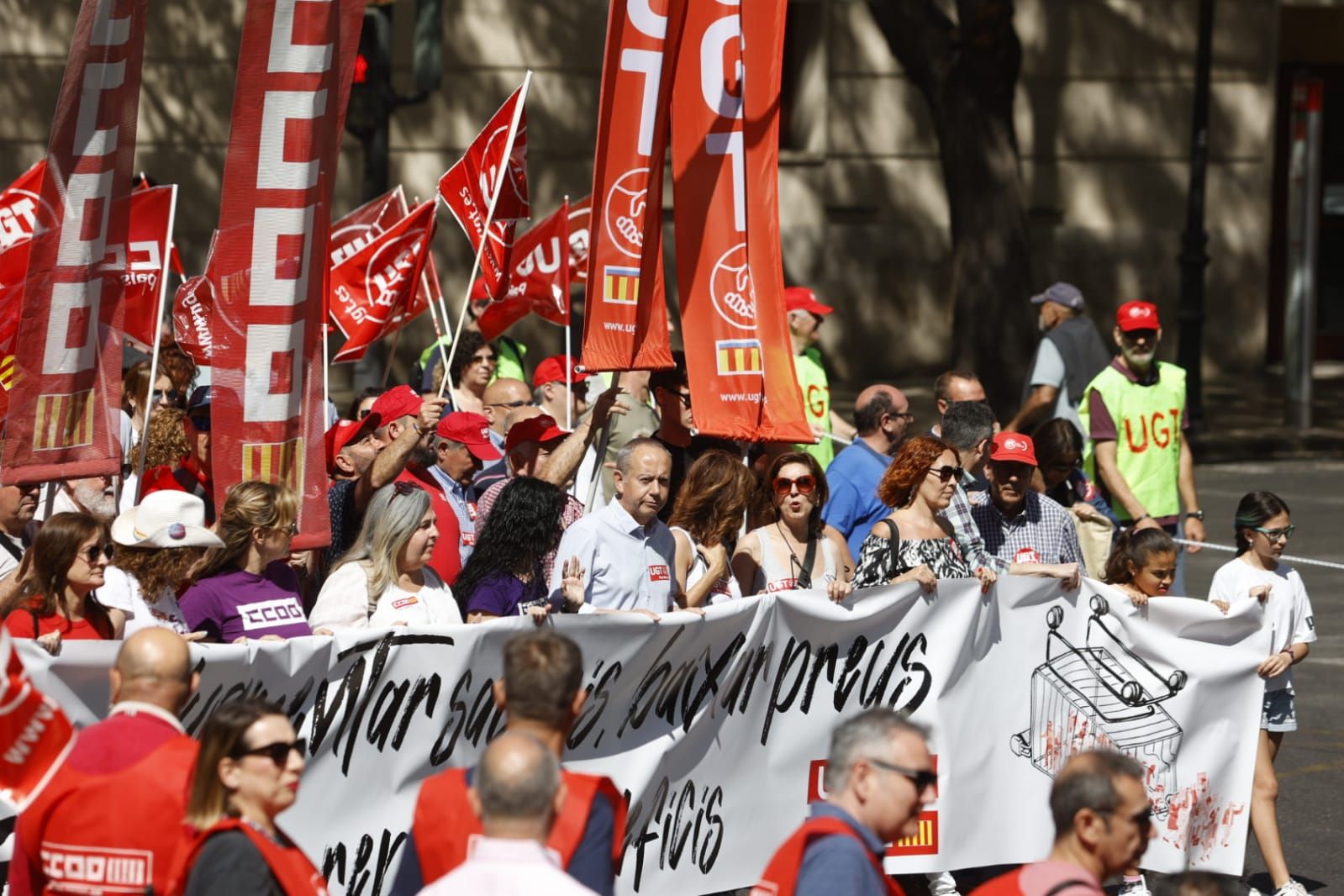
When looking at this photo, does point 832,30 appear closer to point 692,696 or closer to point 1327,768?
point 1327,768

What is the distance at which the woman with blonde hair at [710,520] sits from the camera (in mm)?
7688

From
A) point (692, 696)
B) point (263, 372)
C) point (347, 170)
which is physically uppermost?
point (347, 170)

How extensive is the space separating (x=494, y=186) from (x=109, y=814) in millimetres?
6507

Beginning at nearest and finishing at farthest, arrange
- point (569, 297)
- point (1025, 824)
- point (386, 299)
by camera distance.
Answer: point (1025, 824), point (386, 299), point (569, 297)

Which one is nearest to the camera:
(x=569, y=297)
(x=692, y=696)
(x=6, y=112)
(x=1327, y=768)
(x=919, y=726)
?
(x=919, y=726)

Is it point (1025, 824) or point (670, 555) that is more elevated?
point (670, 555)

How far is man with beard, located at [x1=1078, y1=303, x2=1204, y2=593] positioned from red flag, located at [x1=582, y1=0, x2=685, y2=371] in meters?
2.88

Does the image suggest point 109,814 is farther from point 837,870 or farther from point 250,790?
point 837,870

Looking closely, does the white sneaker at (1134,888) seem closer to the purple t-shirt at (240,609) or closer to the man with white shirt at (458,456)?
the man with white shirt at (458,456)

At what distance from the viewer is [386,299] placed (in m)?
11.5

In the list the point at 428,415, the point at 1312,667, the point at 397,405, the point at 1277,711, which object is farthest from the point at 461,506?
the point at 1312,667

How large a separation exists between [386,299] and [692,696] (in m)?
4.90

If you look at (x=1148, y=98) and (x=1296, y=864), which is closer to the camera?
(x=1296, y=864)

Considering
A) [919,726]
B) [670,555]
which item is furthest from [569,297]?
[919,726]
